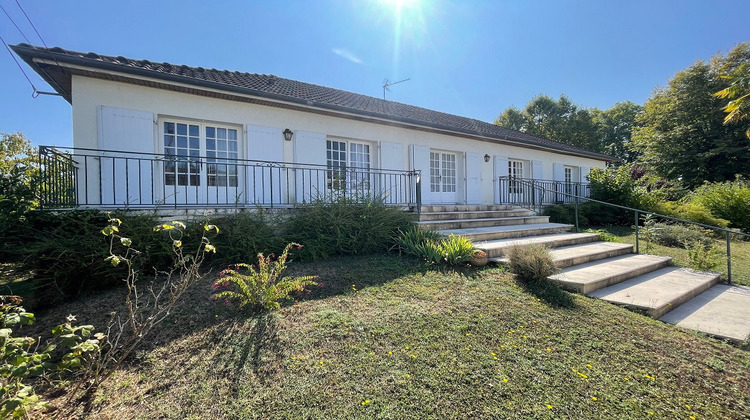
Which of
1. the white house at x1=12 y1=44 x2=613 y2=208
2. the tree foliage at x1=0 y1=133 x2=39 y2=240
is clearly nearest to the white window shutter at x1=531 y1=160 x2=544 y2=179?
the white house at x1=12 y1=44 x2=613 y2=208

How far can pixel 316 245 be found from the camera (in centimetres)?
520

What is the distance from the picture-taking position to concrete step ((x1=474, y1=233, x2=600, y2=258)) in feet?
17.0

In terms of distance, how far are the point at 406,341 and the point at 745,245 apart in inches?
452

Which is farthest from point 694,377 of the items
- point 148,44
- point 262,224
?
point 148,44

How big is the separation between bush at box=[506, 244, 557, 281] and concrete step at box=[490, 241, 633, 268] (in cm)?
49

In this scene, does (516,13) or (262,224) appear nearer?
(262,224)

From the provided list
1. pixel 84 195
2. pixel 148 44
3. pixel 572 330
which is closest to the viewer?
pixel 572 330

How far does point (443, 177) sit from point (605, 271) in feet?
19.5

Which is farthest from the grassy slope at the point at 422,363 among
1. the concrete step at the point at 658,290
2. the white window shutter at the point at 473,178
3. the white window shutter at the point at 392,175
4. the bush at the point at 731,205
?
the bush at the point at 731,205

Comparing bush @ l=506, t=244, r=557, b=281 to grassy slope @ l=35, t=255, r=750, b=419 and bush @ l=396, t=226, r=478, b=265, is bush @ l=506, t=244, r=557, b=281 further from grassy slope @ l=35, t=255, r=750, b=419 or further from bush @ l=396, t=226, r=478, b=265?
bush @ l=396, t=226, r=478, b=265

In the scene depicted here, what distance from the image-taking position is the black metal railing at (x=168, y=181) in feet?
16.2

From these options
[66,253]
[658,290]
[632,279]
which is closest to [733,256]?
[632,279]

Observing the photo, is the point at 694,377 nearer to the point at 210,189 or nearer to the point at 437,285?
the point at 437,285

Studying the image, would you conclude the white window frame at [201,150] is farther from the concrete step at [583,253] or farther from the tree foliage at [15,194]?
the concrete step at [583,253]
